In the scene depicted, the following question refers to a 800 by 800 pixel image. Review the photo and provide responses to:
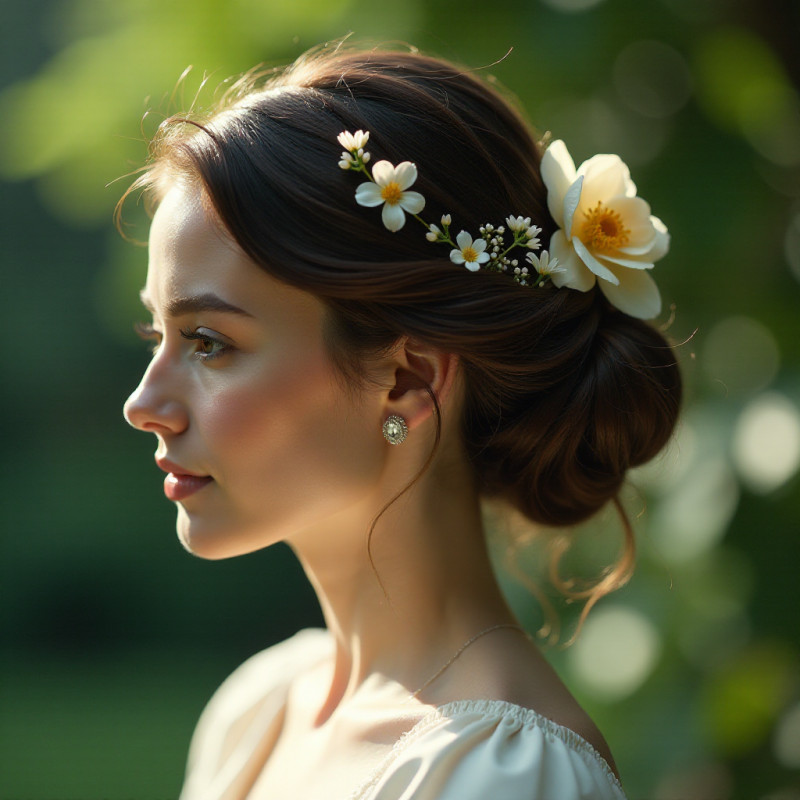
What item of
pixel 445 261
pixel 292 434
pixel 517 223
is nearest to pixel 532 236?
pixel 517 223

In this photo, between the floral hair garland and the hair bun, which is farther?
the hair bun

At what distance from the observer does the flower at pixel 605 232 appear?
1.31 m

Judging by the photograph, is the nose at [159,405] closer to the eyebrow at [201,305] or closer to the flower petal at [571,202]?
the eyebrow at [201,305]

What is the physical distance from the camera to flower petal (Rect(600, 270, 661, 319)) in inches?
53.6

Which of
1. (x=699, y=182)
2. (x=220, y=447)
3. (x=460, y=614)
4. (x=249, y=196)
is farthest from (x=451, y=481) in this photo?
(x=699, y=182)

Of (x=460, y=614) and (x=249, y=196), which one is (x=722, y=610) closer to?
(x=460, y=614)

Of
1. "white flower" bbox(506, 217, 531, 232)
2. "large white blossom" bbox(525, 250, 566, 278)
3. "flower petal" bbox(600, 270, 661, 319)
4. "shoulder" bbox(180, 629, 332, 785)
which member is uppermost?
"white flower" bbox(506, 217, 531, 232)

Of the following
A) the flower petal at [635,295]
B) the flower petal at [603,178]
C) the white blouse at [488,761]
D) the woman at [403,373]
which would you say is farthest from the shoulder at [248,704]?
the flower petal at [603,178]

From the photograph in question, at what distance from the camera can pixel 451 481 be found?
1.39m

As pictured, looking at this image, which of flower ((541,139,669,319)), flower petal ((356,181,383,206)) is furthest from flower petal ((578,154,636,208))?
flower petal ((356,181,383,206))

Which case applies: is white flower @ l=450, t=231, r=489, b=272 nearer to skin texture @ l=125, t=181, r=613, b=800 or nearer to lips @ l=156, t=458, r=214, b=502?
skin texture @ l=125, t=181, r=613, b=800

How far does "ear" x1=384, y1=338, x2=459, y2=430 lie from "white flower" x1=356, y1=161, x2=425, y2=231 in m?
0.19

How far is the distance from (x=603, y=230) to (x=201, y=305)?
590 mm

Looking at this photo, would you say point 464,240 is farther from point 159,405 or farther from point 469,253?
point 159,405
